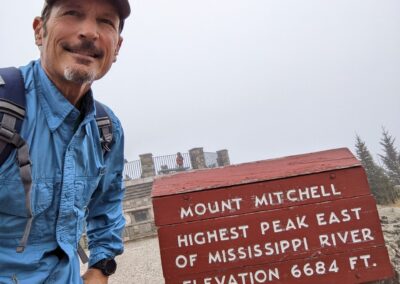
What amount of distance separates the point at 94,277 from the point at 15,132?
86 cm

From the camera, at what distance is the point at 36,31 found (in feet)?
4.99

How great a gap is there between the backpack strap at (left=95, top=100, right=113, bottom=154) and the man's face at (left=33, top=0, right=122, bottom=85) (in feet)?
0.83

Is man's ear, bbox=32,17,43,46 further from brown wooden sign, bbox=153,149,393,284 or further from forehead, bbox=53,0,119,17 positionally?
brown wooden sign, bbox=153,149,393,284

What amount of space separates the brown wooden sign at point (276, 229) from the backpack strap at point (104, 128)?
0.71 meters

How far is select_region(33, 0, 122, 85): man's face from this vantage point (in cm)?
139

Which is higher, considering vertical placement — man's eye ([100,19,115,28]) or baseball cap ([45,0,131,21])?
baseball cap ([45,0,131,21])

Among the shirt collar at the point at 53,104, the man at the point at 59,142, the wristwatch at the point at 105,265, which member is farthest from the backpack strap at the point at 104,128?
the wristwatch at the point at 105,265

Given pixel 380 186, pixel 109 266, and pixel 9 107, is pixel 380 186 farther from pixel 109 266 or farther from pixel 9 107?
pixel 9 107

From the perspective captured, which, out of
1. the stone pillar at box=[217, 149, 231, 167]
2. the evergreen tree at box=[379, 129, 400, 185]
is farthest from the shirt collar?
the evergreen tree at box=[379, 129, 400, 185]

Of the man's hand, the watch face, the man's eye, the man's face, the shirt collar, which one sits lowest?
the man's hand

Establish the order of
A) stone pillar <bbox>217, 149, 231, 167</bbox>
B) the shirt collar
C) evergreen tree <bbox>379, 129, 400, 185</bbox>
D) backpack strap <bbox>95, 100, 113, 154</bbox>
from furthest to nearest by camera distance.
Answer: evergreen tree <bbox>379, 129, 400, 185</bbox>
stone pillar <bbox>217, 149, 231, 167</bbox>
backpack strap <bbox>95, 100, 113, 154</bbox>
the shirt collar

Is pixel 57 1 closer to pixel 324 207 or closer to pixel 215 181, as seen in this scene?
pixel 215 181

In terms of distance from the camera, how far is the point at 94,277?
1675 mm

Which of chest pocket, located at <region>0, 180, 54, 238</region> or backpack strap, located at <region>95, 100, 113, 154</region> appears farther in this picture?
backpack strap, located at <region>95, 100, 113, 154</region>
